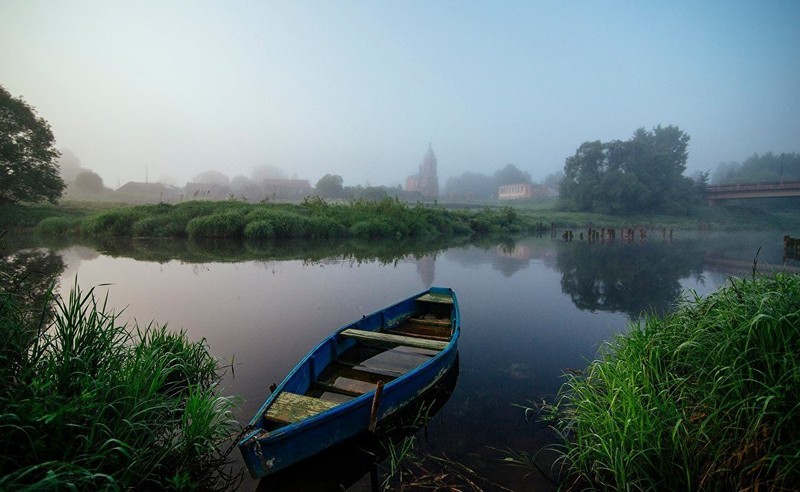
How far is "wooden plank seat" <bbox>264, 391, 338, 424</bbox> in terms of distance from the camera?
3.55m

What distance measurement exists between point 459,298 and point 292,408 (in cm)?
845

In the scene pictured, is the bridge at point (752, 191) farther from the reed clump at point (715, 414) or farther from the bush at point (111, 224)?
the bush at point (111, 224)

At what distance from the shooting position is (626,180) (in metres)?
64.8

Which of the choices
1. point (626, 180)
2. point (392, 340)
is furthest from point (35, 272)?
point (626, 180)

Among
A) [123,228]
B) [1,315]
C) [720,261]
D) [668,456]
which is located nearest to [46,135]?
[123,228]

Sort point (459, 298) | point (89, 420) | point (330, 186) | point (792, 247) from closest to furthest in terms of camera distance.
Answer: point (89, 420), point (459, 298), point (792, 247), point (330, 186)

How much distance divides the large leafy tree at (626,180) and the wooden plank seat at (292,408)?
74924 millimetres

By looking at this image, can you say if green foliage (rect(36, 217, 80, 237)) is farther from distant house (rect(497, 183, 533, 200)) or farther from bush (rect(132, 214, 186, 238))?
distant house (rect(497, 183, 533, 200))

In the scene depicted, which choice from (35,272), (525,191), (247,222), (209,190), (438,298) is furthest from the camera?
(525,191)

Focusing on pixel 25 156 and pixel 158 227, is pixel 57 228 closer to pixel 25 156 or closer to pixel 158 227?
pixel 158 227

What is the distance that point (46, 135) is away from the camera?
34.9m

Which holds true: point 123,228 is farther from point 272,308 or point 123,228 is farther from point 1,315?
point 1,315

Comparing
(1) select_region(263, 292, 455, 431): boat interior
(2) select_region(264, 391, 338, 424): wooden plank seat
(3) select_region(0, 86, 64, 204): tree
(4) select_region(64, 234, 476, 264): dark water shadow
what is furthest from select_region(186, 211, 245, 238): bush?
(2) select_region(264, 391, 338, 424): wooden plank seat

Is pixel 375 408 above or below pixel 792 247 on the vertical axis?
above
